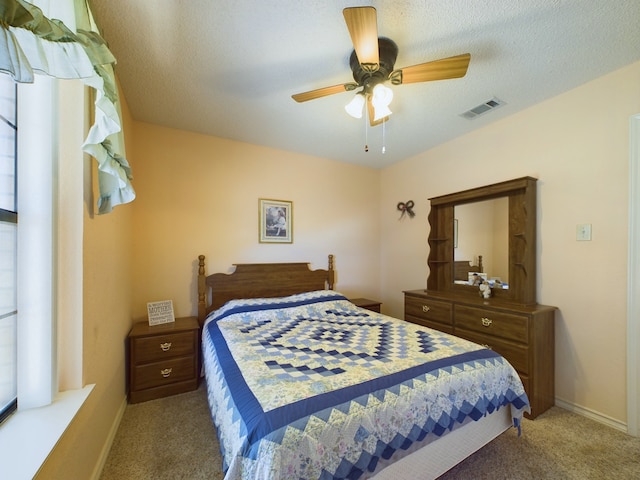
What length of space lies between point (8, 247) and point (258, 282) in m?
2.05

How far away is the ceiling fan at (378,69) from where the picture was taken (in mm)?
1247

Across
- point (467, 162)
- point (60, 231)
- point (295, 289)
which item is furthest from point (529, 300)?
point (60, 231)

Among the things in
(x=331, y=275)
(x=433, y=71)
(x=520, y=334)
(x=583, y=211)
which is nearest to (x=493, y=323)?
(x=520, y=334)

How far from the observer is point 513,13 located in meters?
1.39

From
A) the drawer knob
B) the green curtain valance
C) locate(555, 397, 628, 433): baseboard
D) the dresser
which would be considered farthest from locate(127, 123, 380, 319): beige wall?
locate(555, 397, 628, 433): baseboard

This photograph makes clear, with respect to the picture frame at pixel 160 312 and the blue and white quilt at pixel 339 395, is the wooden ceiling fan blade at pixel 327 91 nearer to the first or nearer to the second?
the blue and white quilt at pixel 339 395

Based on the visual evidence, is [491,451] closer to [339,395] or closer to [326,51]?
[339,395]

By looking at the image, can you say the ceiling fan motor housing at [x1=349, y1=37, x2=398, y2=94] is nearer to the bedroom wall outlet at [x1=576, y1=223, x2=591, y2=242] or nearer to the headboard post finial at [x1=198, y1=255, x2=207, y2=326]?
the bedroom wall outlet at [x1=576, y1=223, x2=591, y2=242]

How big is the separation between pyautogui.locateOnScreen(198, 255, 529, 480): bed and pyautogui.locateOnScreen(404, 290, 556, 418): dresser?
1.73 feet

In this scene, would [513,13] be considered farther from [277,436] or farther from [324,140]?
[277,436]

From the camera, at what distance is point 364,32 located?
123 cm

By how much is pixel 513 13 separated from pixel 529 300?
208cm

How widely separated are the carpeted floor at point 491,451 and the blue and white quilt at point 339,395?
305 millimetres

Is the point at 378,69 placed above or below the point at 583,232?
above
